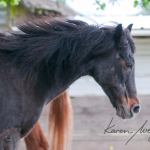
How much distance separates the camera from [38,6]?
6.61 m

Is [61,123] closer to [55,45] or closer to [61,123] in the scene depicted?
[61,123]

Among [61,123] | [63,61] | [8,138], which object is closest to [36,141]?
[61,123]

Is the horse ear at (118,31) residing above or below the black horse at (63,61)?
above

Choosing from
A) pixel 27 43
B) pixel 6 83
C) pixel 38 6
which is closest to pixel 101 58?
pixel 27 43

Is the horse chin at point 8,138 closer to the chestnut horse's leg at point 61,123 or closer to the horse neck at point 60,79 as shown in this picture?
the horse neck at point 60,79

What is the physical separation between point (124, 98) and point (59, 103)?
1336 millimetres

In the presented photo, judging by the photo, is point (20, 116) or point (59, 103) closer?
point (20, 116)

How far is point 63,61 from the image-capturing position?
2.49 metres

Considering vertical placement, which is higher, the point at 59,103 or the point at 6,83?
the point at 6,83

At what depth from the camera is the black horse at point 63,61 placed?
237cm

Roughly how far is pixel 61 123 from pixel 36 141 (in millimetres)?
416

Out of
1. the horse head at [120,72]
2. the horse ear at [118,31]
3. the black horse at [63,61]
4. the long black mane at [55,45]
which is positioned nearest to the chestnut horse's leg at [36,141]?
the black horse at [63,61]

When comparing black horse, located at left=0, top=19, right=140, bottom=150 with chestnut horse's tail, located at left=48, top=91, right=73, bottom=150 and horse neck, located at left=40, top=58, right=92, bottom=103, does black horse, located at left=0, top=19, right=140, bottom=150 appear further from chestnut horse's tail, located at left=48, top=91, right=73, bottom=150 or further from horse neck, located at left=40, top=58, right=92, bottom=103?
chestnut horse's tail, located at left=48, top=91, right=73, bottom=150

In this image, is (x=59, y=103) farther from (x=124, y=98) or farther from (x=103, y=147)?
(x=103, y=147)
